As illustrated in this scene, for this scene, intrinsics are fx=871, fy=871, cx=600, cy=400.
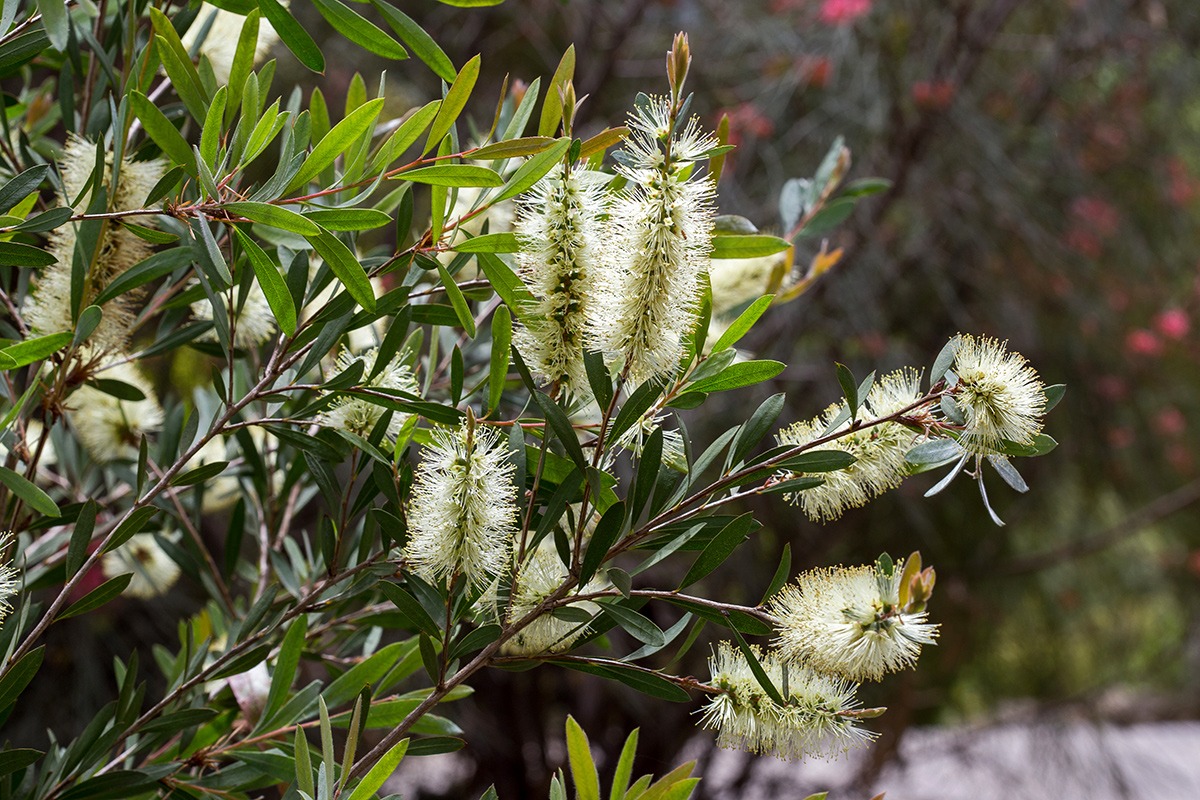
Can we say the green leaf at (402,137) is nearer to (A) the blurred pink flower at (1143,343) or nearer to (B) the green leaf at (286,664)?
(B) the green leaf at (286,664)

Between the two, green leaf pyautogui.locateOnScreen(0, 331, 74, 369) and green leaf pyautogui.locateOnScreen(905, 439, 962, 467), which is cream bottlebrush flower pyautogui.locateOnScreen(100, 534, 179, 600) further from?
green leaf pyautogui.locateOnScreen(905, 439, 962, 467)

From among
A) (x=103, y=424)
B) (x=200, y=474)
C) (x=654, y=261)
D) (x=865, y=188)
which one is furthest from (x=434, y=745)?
(x=865, y=188)

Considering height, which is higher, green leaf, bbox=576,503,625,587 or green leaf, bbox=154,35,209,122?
green leaf, bbox=154,35,209,122

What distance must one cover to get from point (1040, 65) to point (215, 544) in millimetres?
1952

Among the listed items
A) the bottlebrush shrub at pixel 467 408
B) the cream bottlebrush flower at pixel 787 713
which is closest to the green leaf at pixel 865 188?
the bottlebrush shrub at pixel 467 408

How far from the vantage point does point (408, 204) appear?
457 mm

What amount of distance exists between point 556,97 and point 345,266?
124 mm

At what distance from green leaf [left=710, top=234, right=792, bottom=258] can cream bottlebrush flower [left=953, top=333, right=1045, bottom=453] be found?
130 millimetres

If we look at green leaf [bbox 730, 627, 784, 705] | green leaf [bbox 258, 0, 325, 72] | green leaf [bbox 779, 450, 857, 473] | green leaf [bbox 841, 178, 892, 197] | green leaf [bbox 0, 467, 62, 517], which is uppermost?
green leaf [bbox 841, 178, 892, 197]

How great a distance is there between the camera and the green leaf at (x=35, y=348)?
0.39 meters

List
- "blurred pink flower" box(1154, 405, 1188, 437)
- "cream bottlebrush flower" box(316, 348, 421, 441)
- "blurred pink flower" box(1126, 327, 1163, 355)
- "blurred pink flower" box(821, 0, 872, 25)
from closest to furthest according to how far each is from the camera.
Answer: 1. "cream bottlebrush flower" box(316, 348, 421, 441)
2. "blurred pink flower" box(821, 0, 872, 25)
3. "blurred pink flower" box(1126, 327, 1163, 355)
4. "blurred pink flower" box(1154, 405, 1188, 437)

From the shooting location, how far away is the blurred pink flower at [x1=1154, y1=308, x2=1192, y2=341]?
1890mm

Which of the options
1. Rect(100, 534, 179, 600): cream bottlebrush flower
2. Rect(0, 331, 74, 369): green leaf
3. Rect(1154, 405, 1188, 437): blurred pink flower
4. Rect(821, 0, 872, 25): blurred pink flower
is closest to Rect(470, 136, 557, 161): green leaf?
Rect(0, 331, 74, 369): green leaf

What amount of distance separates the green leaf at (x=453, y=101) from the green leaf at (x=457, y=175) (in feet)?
0.05
